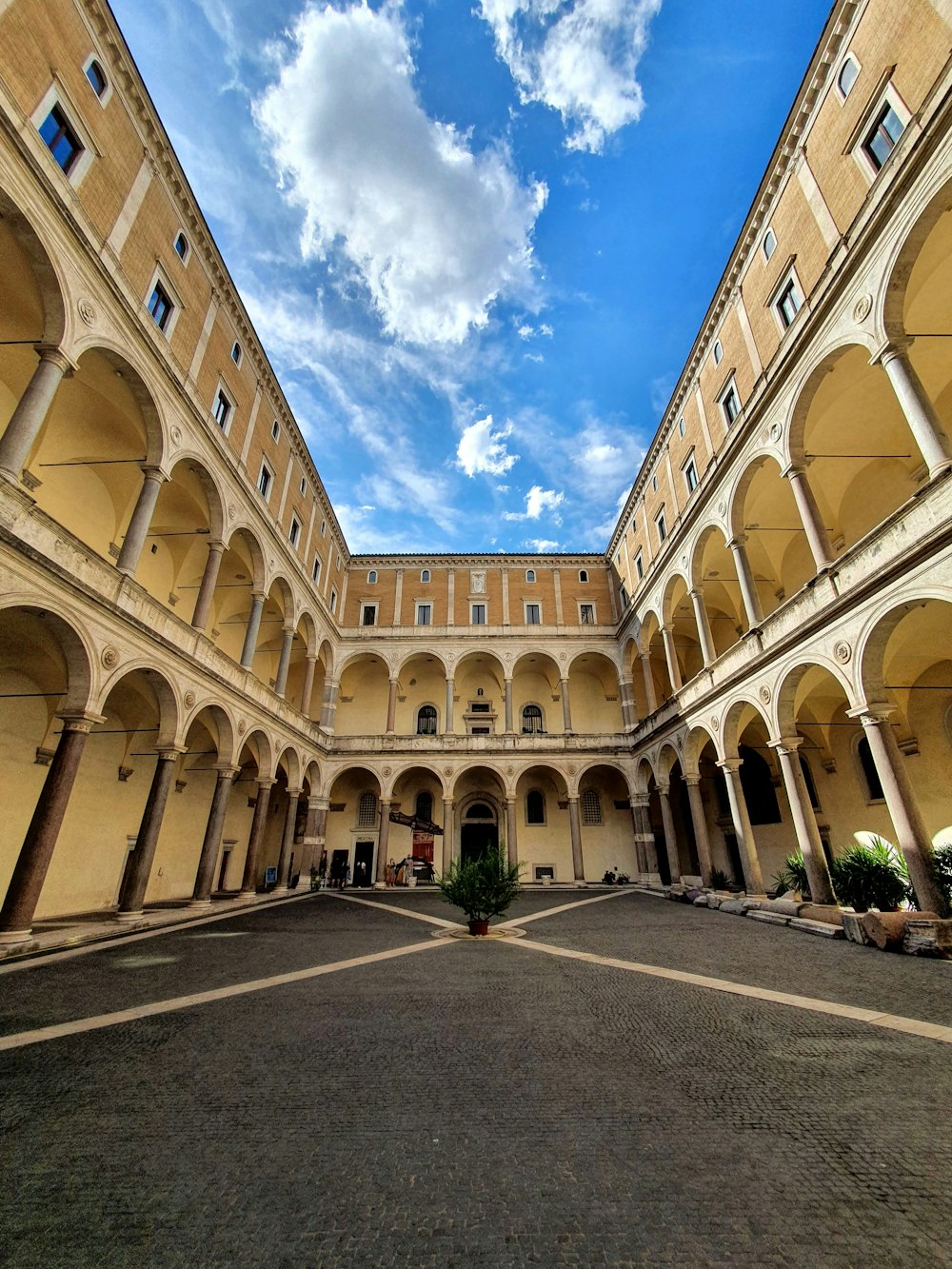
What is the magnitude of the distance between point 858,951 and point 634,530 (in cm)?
1883

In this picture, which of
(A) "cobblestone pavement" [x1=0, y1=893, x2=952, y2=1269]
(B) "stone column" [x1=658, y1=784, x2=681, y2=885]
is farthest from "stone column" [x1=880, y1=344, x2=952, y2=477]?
(B) "stone column" [x1=658, y1=784, x2=681, y2=885]

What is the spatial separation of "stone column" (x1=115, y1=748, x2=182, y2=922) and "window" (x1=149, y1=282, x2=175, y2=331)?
10457 millimetres

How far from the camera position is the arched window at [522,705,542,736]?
2706cm

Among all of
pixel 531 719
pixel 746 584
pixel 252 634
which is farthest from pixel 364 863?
pixel 746 584

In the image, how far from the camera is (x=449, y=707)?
24.9 m

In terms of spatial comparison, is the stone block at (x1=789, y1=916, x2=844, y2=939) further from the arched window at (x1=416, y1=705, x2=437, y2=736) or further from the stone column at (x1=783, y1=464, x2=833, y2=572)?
the arched window at (x1=416, y1=705, x2=437, y2=736)

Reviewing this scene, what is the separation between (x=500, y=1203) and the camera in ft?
8.44

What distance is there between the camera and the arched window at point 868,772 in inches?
617

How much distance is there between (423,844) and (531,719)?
813cm

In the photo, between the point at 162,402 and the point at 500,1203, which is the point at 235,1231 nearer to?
the point at 500,1203

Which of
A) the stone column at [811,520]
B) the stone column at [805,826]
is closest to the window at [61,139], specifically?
the stone column at [811,520]

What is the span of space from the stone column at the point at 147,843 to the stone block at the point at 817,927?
13868 mm

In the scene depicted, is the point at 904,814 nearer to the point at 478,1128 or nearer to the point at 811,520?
the point at 811,520

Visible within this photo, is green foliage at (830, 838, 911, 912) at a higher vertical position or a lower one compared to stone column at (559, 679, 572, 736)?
lower
